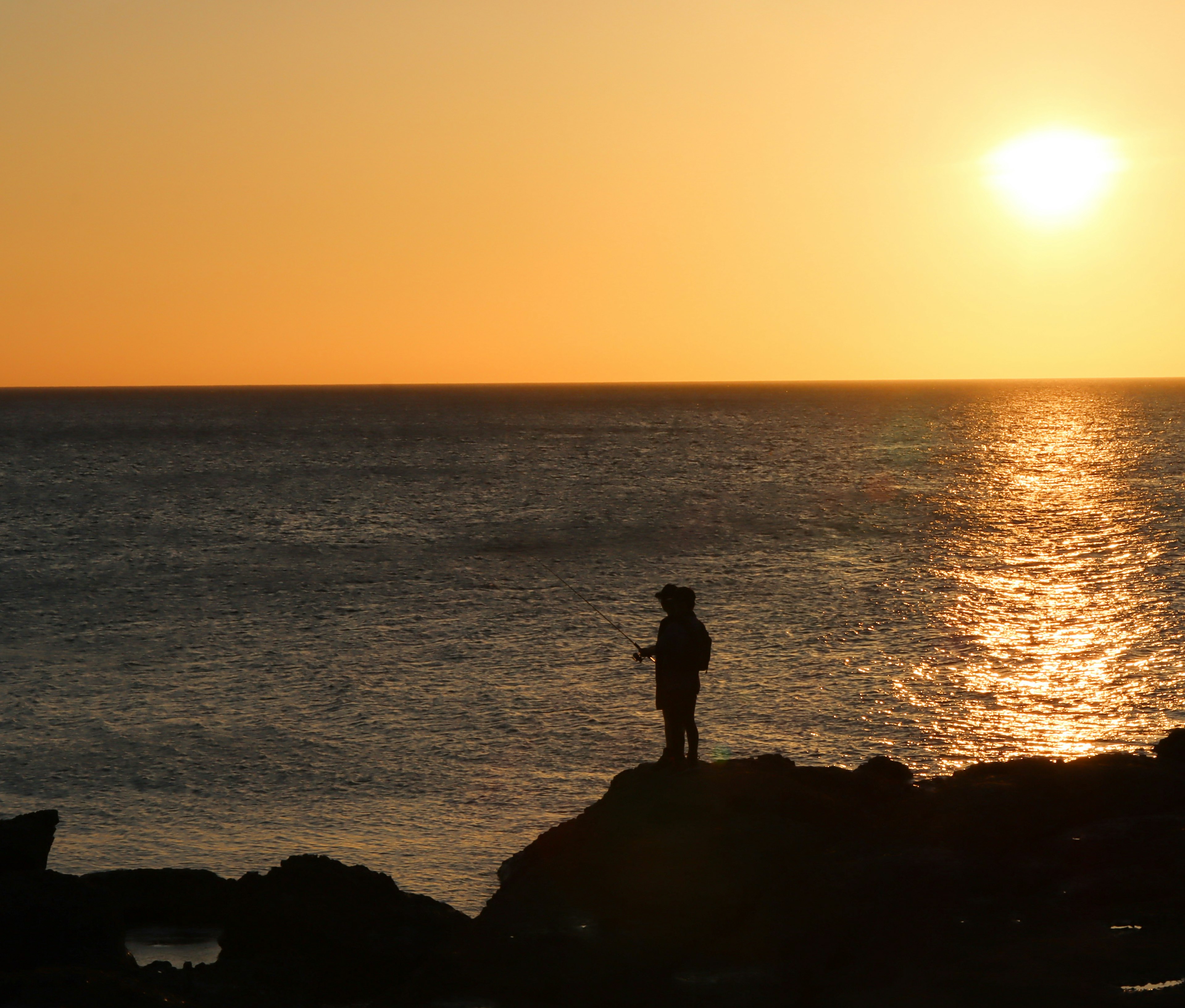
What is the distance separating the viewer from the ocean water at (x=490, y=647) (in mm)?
18328

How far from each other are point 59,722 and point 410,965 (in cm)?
1414

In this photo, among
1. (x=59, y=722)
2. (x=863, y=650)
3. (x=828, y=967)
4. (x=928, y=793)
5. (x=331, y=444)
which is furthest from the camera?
(x=331, y=444)

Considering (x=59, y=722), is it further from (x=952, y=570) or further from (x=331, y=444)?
(x=331, y=444)

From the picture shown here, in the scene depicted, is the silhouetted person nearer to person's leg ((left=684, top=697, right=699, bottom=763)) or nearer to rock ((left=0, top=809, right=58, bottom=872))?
person's leg ((left=684, top=697, right=699, bottom=763))

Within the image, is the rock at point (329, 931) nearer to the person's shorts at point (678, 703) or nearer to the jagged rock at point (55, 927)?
the jagged rock at point (55, 927)

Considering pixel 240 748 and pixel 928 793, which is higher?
pixel 928 793

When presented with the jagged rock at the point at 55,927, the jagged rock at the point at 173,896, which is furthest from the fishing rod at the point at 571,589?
the jagged rock at the point at 55,927

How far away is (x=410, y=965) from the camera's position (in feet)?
35.3

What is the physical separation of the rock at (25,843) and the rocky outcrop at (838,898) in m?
4.44

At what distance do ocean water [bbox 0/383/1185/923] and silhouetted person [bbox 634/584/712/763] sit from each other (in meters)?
4.23

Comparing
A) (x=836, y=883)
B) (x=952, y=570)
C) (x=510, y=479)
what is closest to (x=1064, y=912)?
(x=836, y=883)

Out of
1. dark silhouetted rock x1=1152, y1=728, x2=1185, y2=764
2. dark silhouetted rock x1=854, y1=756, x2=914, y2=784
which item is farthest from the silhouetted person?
dark silhouetted rock x1=1152, y1=728, x2=1185, y2=764

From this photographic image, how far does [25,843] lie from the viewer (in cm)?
1145

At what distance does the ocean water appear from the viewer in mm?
18328
